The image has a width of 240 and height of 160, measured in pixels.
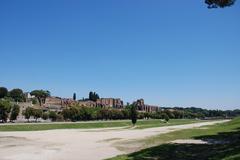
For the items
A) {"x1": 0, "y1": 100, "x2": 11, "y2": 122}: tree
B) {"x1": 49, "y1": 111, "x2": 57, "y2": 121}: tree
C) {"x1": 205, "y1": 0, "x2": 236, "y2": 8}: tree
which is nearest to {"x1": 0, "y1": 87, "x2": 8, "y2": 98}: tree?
{"x1": 49, "y1": 111, "x2": 57, "y2": 121}: tree

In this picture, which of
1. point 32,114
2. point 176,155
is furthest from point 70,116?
point 176,155

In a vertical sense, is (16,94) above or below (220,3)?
above

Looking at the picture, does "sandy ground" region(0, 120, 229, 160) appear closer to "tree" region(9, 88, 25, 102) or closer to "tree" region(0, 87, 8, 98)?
"tree" region(0, 87, 8, 98)

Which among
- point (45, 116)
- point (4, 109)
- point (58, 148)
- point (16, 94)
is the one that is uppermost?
point (16, 94)

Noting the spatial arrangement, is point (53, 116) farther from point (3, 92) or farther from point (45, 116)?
point (3, 92)

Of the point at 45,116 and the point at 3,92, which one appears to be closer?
the point at 45,116

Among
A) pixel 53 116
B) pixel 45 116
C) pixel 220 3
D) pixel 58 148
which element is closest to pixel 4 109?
pixel 45 116

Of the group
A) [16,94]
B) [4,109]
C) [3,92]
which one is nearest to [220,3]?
[4,109]

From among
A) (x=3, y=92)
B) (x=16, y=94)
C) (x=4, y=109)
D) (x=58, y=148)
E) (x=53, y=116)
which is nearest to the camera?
(x=58, y=148)

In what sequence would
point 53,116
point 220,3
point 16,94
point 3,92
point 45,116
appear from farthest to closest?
point 16,94 → point 3,92 → point 53,116 → point 45,116 → point 220,3

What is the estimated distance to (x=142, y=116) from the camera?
194 metres

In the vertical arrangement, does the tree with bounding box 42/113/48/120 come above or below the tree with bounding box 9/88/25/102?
below

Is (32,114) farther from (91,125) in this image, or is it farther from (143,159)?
(143,159)

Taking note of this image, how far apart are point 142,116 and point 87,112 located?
5487 cm
